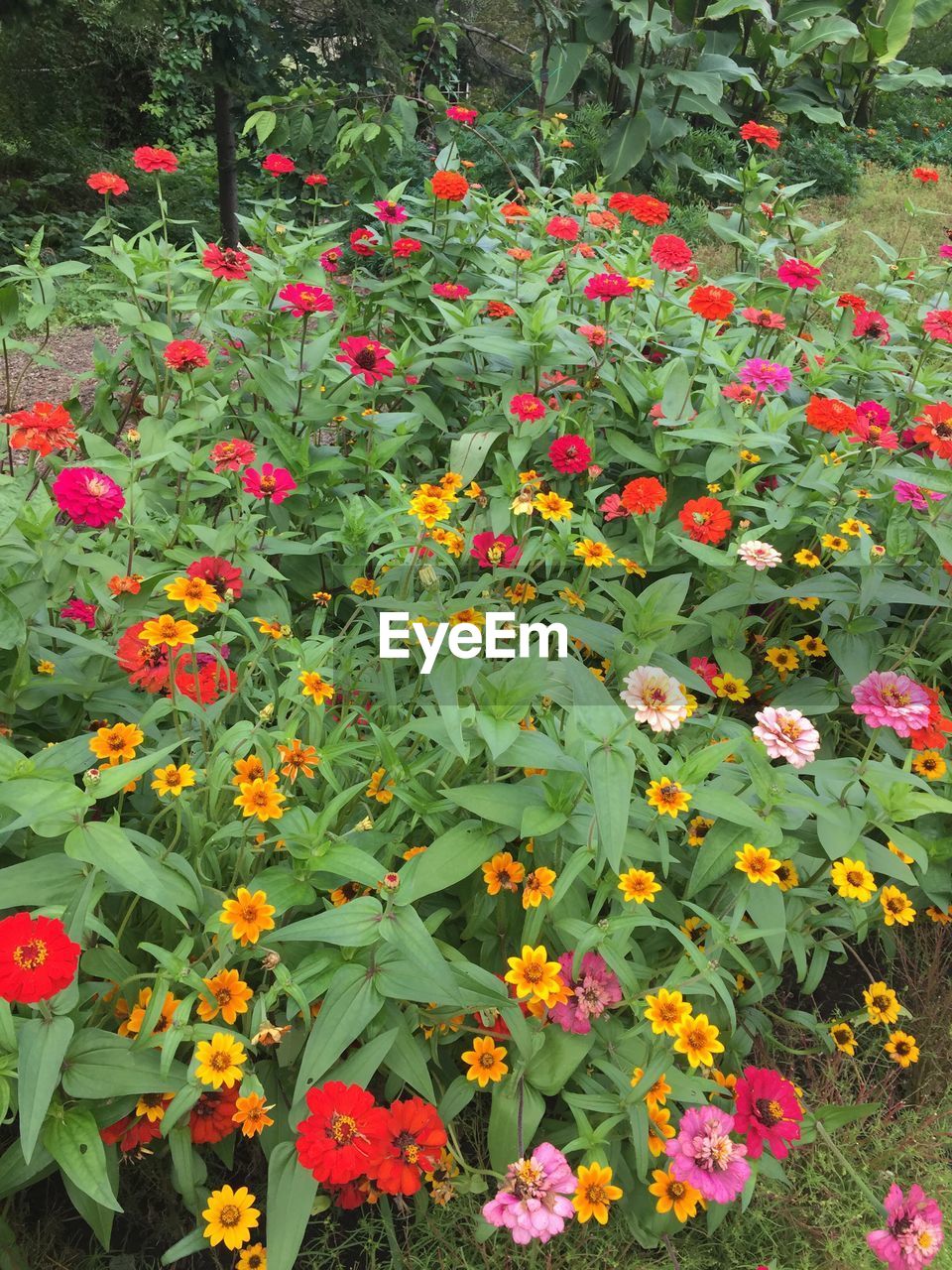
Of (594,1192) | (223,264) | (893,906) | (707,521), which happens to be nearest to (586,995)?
(594,1192)

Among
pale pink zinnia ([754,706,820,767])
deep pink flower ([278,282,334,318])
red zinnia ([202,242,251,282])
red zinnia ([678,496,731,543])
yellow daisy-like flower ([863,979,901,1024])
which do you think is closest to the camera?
pale pink zinnia ([754,706,820,767])

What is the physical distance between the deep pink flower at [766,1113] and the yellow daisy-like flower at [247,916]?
2.32 ft

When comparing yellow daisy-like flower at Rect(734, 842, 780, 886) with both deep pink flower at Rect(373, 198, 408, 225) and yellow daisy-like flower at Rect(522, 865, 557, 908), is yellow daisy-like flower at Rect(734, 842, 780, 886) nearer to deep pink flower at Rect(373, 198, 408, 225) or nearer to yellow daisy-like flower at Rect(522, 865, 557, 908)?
yellow daisy-like flower at Rect(522, 865, 557, 908)

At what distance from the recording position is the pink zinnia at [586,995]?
4.26ft

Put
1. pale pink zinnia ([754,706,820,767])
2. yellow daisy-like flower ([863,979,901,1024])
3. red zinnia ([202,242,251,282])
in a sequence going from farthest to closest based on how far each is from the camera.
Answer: red zinnia ([202,242,251,282]), yellow daisy-like flower ([863,979,901,1024]), pale pink zinnia ([754,706,820,767])

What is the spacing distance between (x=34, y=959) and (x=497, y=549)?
3.46 ft

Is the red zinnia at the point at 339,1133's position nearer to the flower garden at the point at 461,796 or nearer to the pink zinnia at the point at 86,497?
the flower garden at the point at 461,796

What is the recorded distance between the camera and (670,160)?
22.1 feet

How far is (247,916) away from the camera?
3.88ft

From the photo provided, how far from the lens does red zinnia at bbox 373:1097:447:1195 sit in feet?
3.74

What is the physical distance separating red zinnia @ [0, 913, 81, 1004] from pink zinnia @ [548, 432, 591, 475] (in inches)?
58.4

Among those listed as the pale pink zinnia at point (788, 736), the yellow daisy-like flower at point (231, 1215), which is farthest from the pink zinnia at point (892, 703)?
the yellow daisy-like flower at point (231, 1215)

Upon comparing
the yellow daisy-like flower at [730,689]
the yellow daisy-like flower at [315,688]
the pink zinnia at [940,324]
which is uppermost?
the pink zinnia at [940,324]

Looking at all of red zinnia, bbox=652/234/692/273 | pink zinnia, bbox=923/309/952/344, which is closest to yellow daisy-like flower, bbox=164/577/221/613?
red zinnia, bbox=652/234/692/273
